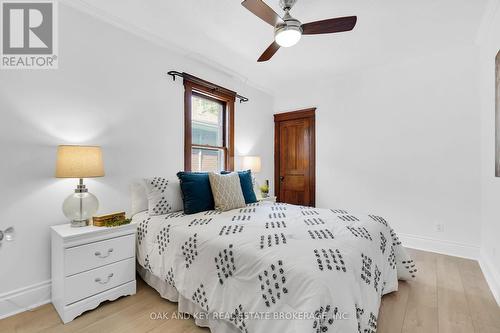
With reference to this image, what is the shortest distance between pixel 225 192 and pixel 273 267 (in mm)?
1290

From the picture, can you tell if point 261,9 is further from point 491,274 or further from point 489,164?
point 491,274

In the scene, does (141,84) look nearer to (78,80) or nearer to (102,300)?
(78,80)

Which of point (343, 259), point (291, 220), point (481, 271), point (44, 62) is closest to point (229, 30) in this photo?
point (44, 62)

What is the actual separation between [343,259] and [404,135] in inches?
112

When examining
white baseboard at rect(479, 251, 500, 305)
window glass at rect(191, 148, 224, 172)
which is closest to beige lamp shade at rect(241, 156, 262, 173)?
window glass at rect(191, 148, 224, 172)

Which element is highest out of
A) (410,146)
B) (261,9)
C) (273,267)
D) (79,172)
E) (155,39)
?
(155,39)

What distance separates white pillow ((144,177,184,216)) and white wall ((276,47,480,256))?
2.69 metres

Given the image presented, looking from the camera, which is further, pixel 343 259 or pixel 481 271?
pixel 481 271

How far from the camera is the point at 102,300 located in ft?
6.16

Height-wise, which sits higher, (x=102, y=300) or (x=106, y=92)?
(x=106, y=92)

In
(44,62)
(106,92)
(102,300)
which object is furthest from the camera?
(106,92)

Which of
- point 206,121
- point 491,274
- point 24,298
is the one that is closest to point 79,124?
point 24,298

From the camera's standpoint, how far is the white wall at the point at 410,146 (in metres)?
3.00

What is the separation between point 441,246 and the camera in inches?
122
